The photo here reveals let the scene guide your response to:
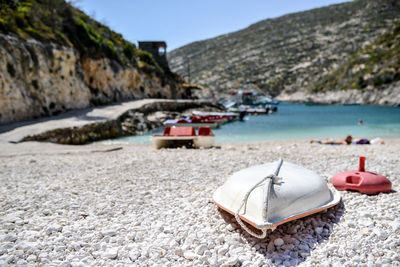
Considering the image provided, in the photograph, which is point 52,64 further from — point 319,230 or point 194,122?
point 319,230

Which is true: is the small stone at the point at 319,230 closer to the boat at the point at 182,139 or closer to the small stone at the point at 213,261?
the small stone at the point at 213,261

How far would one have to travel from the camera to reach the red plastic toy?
17.7 feet

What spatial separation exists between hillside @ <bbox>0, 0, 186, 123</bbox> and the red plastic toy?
Answer: 1892cm

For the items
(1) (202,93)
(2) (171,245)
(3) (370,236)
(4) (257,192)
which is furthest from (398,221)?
(1) (202,93)

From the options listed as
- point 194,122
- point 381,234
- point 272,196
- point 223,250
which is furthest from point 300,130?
point 223,250

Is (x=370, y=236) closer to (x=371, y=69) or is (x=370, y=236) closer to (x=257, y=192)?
(x=257, y=192)

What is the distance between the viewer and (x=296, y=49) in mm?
114000

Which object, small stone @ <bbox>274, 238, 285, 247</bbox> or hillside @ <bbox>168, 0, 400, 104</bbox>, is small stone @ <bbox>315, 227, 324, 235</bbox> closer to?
small stone @ <bbox>274, 238, 285, 247</bbox>

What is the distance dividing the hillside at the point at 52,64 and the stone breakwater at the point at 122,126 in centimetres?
347

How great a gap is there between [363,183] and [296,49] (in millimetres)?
120677

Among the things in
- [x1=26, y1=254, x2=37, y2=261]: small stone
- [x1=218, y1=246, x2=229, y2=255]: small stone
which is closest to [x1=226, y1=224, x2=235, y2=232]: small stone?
[x1=218, y1=246, x2=229, y2=255]: small stone

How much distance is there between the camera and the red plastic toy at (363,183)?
5.38 metres

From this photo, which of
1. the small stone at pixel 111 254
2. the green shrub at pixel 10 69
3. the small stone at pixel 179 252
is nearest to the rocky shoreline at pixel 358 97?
the green shrub at pixel 10 69

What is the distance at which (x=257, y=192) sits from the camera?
12.6 feet
